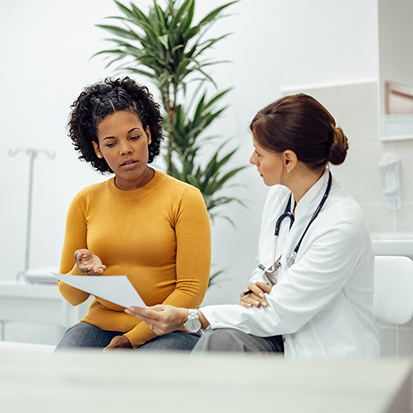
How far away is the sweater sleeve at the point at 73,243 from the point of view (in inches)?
67.9

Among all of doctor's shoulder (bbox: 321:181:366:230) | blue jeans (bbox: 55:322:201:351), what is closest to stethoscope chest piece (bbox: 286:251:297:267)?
doctor's shoulder (bbox: 321:181:366:230)

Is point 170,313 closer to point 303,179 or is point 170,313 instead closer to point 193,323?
point 193,323

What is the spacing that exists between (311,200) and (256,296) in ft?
0.95

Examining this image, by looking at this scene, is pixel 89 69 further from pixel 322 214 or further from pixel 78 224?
pixel 322 214

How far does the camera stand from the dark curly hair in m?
1.68

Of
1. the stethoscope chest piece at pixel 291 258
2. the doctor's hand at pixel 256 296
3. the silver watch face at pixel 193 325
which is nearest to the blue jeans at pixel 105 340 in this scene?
the silver watch face at pixel 193 325

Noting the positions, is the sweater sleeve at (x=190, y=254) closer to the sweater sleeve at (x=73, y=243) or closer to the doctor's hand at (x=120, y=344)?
the doctor's hand at (x=120, y=344)

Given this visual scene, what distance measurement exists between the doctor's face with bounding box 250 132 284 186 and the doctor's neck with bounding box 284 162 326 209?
29mm

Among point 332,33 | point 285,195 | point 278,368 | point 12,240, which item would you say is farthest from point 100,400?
point 12,240

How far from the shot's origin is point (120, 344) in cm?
151

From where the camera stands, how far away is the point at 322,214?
1.37 m

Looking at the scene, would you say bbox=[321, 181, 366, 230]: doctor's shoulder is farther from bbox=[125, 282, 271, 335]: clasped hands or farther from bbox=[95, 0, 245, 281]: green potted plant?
bbox=[95, 0, 245, 281]: green potted plant

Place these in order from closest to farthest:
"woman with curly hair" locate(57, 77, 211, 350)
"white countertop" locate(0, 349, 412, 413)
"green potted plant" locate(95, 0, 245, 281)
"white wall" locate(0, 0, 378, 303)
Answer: "white countertop" locate(0, 349, 412, 413) < "woman with curly hair" locate(57, 77, 211, 350) < "green potted plant" locate(95, 0, 245, 281) < "white wall" locate(0, 0, 378, 303)

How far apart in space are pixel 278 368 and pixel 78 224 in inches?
59.7
